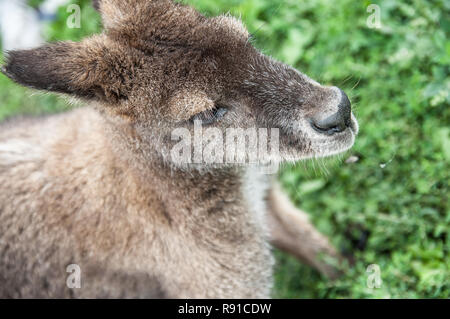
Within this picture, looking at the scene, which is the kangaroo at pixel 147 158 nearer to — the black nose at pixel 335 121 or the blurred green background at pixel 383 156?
the black nose at pixel 335 121

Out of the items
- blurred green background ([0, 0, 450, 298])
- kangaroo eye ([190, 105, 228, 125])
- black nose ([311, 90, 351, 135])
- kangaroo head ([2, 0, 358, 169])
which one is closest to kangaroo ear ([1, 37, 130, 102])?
kangaroo head ([2, 0, 358, 169])

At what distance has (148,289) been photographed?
12.6ft

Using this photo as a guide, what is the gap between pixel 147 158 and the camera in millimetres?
3387

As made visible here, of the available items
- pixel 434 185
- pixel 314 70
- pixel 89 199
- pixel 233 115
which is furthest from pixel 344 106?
pixel 314 70

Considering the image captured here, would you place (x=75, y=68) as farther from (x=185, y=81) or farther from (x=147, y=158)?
(x=147, y=158)

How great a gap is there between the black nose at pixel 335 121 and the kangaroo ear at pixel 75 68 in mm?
1196

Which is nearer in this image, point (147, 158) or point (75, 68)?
point (75, 68)

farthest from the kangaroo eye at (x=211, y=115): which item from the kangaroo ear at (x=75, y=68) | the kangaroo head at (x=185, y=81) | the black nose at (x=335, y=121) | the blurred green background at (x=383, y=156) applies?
the blurred green background at (x=383, y=156)

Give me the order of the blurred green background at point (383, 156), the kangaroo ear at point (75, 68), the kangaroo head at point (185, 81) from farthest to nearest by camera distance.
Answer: the blurred green background at point (383, 156), the kangaroo head at point (185, 81), the kangaroo ear at point (75, 68)

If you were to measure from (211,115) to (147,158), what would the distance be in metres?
0.54

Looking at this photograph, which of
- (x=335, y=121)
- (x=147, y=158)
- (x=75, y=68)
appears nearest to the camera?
(x=75, y=68)

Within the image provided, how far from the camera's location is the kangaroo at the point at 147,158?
3.07 m

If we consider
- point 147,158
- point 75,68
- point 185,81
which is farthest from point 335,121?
point 75,68

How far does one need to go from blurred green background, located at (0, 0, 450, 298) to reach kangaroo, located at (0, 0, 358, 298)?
54 cm
